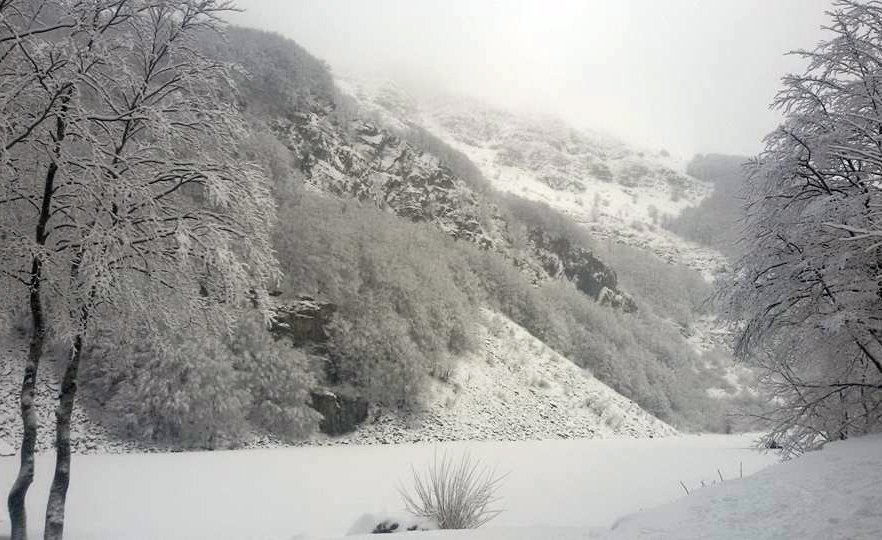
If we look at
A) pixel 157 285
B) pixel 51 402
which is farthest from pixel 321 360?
pixel 157 285

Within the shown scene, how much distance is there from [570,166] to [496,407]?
13237cm

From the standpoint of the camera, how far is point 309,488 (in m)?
12.0

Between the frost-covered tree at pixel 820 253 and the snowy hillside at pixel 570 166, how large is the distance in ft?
205

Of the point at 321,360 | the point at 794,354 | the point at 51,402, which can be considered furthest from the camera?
the point at 321,360

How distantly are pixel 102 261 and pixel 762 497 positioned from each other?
6.83m

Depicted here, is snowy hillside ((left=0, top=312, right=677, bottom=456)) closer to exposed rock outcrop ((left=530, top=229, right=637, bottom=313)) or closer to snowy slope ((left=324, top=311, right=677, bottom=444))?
snowy slope ((left=324, top=311, right=677, bottom=444))

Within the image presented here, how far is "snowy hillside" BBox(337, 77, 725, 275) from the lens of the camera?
9681 centimetres

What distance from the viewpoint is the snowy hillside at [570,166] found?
96.8m

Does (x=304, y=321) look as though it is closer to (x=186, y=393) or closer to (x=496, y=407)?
(x=186, y=393)

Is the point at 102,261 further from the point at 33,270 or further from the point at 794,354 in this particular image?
the point at 794,354

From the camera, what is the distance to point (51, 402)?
17953 millimetres

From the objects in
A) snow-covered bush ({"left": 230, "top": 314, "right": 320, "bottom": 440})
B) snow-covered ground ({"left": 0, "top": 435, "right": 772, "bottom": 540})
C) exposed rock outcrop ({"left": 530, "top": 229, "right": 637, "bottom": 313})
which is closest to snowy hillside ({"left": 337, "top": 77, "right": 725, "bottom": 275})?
exposed rock outcrop ({"left": 530, "top": 229, "right": 637, "bottom": 313})

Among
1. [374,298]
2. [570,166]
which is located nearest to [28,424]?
[374,298]

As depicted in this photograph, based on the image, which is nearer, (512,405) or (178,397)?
(178,397)
